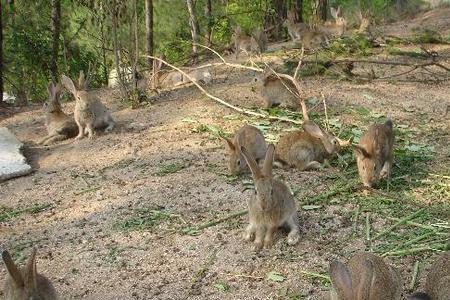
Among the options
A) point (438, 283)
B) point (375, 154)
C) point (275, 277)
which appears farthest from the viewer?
point (375, 154)

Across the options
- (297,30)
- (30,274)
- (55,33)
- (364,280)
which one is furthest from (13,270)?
(297,30)

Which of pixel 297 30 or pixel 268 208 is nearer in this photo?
pixel 268 208

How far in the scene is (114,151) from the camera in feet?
29.6

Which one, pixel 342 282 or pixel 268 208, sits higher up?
pixel 342 282

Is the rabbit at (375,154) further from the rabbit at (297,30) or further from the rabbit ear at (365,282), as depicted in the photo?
the rabbit at (297,30)

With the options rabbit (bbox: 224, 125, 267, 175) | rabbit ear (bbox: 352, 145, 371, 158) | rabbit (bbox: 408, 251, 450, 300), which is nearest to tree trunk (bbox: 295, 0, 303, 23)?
rabbit (bbox: 224, 125, 267, 175)

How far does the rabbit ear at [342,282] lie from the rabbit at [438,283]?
783 millimetres

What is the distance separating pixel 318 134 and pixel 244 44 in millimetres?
9845

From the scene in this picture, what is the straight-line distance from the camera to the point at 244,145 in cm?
782

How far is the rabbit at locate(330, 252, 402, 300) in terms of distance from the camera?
3686 mm

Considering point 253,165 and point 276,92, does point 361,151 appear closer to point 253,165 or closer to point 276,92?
point 253,165

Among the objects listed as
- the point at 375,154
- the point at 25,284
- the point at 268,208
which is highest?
the point at 375,154

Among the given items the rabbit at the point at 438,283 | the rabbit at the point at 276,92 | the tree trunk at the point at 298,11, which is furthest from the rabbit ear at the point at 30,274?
the tree trunk at the point at 298,11

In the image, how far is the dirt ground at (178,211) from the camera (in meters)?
5.30
